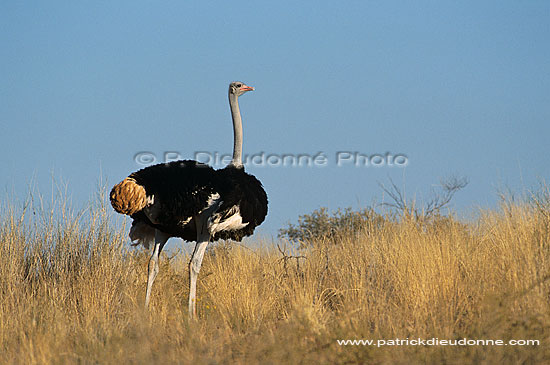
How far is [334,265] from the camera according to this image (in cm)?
786

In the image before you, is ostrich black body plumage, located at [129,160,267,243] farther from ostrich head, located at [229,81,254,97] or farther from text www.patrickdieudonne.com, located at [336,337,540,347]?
text www.patrickdieudonne.com, located at [336,337,540,347]

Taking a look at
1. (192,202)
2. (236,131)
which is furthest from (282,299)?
(236,131)

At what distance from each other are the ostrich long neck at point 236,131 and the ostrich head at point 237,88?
0.06m

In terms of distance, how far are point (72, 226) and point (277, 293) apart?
9.44 ft

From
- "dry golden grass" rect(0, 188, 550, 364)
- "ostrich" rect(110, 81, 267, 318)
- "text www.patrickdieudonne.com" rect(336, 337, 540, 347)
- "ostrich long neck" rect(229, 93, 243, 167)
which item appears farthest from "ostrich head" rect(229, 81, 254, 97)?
"text www.patrickdieudonne.com" rect(336, 337, 540, 347)

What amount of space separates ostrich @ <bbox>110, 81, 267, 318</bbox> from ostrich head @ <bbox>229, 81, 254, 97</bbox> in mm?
1581

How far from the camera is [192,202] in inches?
261

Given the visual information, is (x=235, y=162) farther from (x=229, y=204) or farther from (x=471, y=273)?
(x=471, y=273)

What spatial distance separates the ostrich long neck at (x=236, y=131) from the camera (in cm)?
780

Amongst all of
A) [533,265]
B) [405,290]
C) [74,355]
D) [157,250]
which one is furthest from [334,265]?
[74,355]

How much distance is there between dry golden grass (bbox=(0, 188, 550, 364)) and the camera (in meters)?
4.48

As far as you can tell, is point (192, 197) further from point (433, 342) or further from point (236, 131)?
point (433, 342)

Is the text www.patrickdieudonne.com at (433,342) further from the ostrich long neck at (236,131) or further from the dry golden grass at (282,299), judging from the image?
the ostrich long neck at (236,131)

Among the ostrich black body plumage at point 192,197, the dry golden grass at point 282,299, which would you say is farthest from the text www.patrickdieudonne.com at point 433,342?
the ostrich black body plumage at point 192,197
